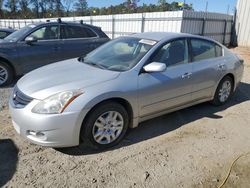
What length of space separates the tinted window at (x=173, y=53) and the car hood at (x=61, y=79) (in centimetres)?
84

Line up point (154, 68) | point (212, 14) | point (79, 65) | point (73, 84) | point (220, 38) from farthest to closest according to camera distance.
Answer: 1. point (220, 38)
2. point (212, 14)
3. point (79, 65)
4. point (154, 68)
5. point (73, 84)

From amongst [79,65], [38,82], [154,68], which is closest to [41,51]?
[79,65]

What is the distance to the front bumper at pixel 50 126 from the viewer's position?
304 centimetres

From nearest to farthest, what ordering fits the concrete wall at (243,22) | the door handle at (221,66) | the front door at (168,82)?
the front door at (168,82) < the door handle at (221,66) < the concrete wall at (243,22)

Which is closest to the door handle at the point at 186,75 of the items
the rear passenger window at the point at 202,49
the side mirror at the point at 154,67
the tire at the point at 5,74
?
the rear passenger window at the point at 202,49

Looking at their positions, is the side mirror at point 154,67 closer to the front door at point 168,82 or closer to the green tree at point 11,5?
the front door at point 168,82

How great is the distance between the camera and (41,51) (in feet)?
22.3

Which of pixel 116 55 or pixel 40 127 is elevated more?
pixel 116 55

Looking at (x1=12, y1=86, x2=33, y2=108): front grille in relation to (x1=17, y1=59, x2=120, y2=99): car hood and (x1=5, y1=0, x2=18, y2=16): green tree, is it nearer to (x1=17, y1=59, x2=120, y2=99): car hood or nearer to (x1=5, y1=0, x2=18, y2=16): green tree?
(x1=17, y1=59, x2=120, y2=99): car hood

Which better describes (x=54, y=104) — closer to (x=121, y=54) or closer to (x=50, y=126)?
(x=50, y=126)

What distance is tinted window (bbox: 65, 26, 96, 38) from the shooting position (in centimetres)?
733

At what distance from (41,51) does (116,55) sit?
11.2 ft

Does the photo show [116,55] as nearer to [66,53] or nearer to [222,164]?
[222,164]

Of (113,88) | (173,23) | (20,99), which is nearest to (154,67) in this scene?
(113,88)
